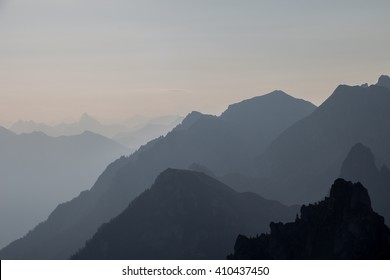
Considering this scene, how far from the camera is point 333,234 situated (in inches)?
5782

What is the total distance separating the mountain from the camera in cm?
13950

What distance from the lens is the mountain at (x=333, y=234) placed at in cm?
13950

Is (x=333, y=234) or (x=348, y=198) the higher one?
(x=348, y=198)

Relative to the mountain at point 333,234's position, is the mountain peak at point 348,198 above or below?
above

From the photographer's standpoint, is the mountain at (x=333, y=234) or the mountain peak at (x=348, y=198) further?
the mountain peak at (x=348, y=198)

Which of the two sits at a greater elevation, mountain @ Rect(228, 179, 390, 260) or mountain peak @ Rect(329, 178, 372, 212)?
mountain peak @ Rect(329, 178, 372, 212)

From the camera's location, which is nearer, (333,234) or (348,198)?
(333,234)

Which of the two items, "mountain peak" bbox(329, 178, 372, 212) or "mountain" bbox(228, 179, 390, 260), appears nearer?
"mountain" bbox(228, 179, 390, 260)

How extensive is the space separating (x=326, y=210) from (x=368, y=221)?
14872 millimetres
